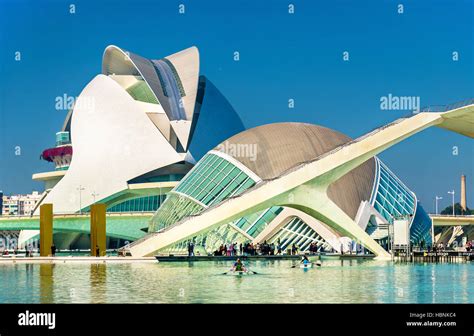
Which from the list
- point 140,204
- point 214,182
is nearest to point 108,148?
point 140,204

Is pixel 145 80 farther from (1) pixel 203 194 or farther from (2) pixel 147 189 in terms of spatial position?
(1) pixel 203 194

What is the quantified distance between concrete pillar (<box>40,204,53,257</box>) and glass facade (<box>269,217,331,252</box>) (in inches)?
513

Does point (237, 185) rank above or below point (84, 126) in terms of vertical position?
below

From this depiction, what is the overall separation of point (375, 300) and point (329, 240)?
28.0m

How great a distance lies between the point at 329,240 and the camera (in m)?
49.8

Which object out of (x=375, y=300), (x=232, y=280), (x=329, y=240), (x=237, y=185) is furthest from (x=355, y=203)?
(x=375, y=300)

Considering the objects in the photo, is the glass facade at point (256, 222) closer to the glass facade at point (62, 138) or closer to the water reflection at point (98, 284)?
the water reflection at point (98, 284)

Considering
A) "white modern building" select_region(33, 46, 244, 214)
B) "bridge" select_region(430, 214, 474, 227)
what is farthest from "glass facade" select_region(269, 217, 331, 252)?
"white modern building" select_region(33, 46, 244, 214)

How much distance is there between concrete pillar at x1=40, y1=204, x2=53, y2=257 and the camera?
47250mm

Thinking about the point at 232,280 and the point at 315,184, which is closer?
the point at 232,280
